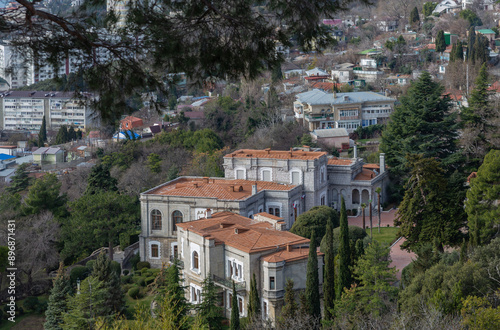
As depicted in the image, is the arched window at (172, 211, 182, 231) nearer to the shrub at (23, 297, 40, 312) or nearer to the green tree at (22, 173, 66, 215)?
the green tree at (22, 173, 66, 215)

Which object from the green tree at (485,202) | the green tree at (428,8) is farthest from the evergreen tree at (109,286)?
the green tree at (428,8)

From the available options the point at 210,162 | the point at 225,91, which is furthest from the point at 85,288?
the point at 225,91

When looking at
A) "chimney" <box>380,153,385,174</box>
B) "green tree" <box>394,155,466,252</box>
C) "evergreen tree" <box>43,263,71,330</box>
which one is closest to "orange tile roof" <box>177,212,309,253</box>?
"green tree" <box>394,155,466,252</box>

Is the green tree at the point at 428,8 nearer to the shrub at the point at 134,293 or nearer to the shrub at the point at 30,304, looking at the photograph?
the shrub at the point at 134,293

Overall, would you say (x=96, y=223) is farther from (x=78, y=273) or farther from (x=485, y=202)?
(x=485, y=202)

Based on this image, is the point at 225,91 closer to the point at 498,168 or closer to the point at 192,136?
the point at 192,136

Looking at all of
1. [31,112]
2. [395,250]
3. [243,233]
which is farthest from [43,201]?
[31,112]
